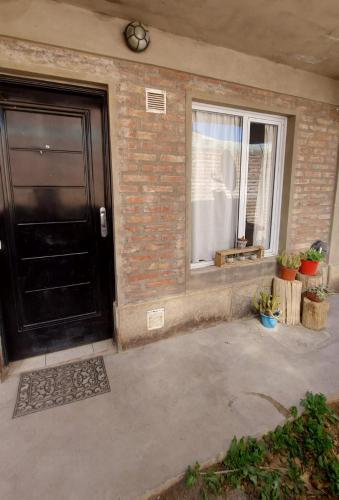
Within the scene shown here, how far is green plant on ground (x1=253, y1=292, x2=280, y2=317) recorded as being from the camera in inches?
114

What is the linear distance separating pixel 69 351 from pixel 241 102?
116 inches

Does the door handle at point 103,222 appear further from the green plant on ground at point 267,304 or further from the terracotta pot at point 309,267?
the terracotta pot at point 309,267

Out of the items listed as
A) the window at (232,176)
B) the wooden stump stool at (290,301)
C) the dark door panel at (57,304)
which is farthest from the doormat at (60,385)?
the wooden stump stool at (290,301)

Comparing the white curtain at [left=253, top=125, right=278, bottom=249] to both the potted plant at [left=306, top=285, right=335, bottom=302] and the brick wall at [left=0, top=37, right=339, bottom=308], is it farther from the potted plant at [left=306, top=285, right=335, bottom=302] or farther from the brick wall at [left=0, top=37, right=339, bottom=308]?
the potted plant at [left=306, top=285, right=335, bottom=302]

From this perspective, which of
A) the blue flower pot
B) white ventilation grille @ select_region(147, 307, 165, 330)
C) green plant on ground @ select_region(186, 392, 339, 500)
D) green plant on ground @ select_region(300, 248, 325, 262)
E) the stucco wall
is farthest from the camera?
green plant on ground @ select_region(300, 248, 325, 262)

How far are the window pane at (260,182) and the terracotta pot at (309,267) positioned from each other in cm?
47

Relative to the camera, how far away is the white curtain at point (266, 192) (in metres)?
3.16

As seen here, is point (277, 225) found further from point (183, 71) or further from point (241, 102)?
point (183, 71)

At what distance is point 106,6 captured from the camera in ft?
6.35

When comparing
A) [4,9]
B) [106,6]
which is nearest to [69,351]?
[4,9]

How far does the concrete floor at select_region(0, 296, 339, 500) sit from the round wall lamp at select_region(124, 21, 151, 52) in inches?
102

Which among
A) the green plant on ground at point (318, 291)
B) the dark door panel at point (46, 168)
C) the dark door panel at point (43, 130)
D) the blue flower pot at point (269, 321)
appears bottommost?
the blue flower pot at point (269, 321)

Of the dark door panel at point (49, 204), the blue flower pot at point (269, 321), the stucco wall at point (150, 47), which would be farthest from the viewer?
the blue flower pot at point (269, 321)

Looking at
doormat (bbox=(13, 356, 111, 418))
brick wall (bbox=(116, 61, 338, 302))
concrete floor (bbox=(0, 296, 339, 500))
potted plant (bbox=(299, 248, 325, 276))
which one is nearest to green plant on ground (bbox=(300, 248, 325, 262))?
potted plant (bbox=(299, 248, 325, 276))
